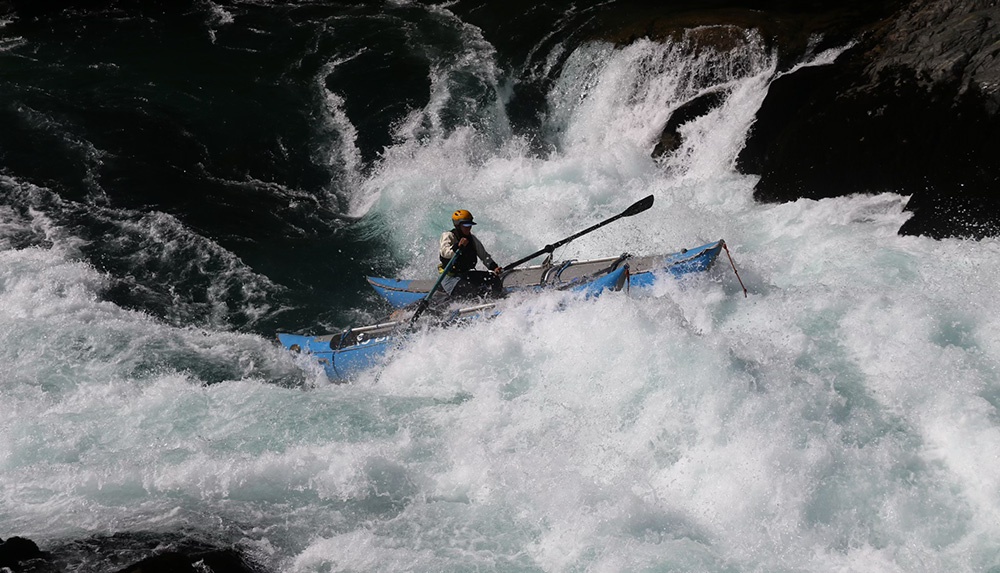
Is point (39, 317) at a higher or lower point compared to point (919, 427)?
higher

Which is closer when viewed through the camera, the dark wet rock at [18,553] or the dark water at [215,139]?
the dark wet rock at [18,553]

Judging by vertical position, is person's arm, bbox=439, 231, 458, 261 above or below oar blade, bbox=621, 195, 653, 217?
above

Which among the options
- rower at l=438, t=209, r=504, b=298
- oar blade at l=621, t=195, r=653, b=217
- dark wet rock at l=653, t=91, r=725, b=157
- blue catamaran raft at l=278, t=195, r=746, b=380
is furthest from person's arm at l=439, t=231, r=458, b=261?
dark wet rock at l=653, t=91, r=725, b=157

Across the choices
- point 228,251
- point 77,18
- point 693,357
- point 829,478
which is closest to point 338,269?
point 228,251

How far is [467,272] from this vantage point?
30.0 feet

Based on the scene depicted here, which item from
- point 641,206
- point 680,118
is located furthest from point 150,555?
point 680,118

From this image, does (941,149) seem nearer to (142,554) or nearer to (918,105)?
(918,105)

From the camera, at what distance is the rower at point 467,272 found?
29.6ft

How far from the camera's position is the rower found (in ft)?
29.6

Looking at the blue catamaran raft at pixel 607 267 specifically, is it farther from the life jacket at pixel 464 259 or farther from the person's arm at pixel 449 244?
the person's arm at pixel 449 244

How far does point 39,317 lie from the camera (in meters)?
9.14

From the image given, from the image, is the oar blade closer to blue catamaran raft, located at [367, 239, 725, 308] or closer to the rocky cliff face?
blue catamaran raft, located at [367, 239, 725, 308]

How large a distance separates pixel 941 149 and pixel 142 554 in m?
8.81

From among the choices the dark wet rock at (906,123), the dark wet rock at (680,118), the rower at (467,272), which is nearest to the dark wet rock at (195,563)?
the rower at (467,272)
